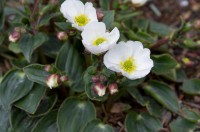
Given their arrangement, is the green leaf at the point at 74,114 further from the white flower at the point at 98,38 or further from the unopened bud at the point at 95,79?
the white flower at the point at 98,38

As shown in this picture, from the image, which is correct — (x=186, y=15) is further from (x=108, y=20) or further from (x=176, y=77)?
(x=108, y=20)

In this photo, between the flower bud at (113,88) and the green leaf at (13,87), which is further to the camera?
the green leaf at (13,87)

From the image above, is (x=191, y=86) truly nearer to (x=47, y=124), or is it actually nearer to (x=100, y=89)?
(x=100, y=89)

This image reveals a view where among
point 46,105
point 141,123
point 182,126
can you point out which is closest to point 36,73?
point 46,105

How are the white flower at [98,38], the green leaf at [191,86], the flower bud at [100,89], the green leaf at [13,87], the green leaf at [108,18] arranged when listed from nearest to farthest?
the white flower at [98,38], the flower bud at [100,89], the green leaf at [13,87], the green leaf at [108,18], the green leaf at [191,86]

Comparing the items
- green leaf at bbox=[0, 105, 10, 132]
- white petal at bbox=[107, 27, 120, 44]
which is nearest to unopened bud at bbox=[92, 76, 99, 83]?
white petal at bbox=[107, 27, 120, 44]

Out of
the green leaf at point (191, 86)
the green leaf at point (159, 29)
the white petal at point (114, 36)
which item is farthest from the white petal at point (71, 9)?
the green leaf at point (191, 86)
